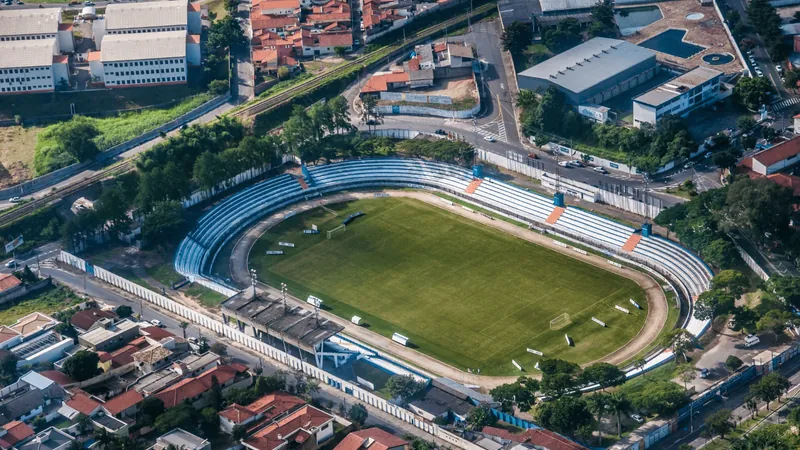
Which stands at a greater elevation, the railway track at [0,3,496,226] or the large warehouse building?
the large warehouse building

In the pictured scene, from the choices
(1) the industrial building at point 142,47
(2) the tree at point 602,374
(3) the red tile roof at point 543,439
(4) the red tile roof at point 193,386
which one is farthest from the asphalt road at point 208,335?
(1) the industrial building at point 142,47

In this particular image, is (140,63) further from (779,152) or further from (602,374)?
(602,374)

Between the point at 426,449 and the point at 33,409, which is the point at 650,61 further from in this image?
the point at 33,409

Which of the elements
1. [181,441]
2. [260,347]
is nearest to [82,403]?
[181,441]

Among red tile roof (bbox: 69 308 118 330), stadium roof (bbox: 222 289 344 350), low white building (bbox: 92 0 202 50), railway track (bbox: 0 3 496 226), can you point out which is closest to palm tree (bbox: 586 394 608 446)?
stadium roof (bbox: 222 289 344 350)

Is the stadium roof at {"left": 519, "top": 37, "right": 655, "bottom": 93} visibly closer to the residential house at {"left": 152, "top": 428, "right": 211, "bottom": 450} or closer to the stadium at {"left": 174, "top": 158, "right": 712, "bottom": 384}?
the stadium at {"left": 174, "top": 158, "right": 712, "bottom": 384}

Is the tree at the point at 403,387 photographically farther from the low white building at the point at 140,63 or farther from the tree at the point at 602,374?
the low white building at the point at 140,63
